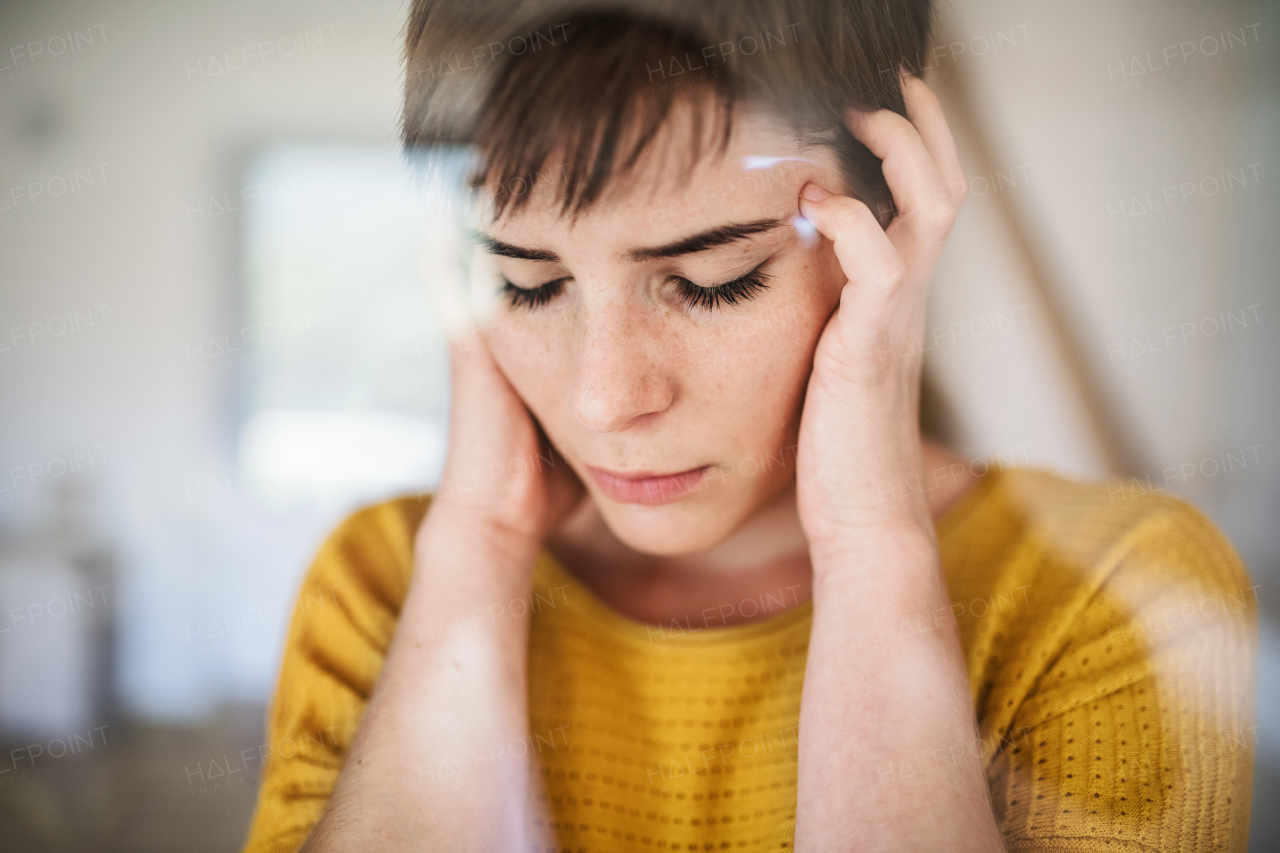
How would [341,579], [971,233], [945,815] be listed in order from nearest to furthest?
[945,815] < [971,233] < [341,579]

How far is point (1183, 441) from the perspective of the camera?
489mm

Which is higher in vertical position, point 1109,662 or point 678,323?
point 678,323

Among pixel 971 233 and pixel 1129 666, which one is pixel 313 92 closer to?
pixel 971 233

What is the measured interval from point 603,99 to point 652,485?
0.84 ft

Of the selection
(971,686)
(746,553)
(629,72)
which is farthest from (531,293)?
(971,686)

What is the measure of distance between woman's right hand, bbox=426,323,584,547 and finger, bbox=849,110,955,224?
0.32 metres

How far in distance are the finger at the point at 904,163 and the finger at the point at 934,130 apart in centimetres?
1

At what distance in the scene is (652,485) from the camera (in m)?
0.54

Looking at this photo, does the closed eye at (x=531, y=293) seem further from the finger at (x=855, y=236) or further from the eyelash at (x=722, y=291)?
the finger at (x=855, y=236)

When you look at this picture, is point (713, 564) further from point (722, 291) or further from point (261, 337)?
point (261, 337)

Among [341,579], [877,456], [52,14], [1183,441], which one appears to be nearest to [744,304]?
[877,456]

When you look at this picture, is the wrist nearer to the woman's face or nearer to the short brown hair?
the woman's face

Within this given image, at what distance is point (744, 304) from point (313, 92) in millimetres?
350

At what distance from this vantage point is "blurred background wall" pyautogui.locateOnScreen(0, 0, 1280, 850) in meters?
0.48
